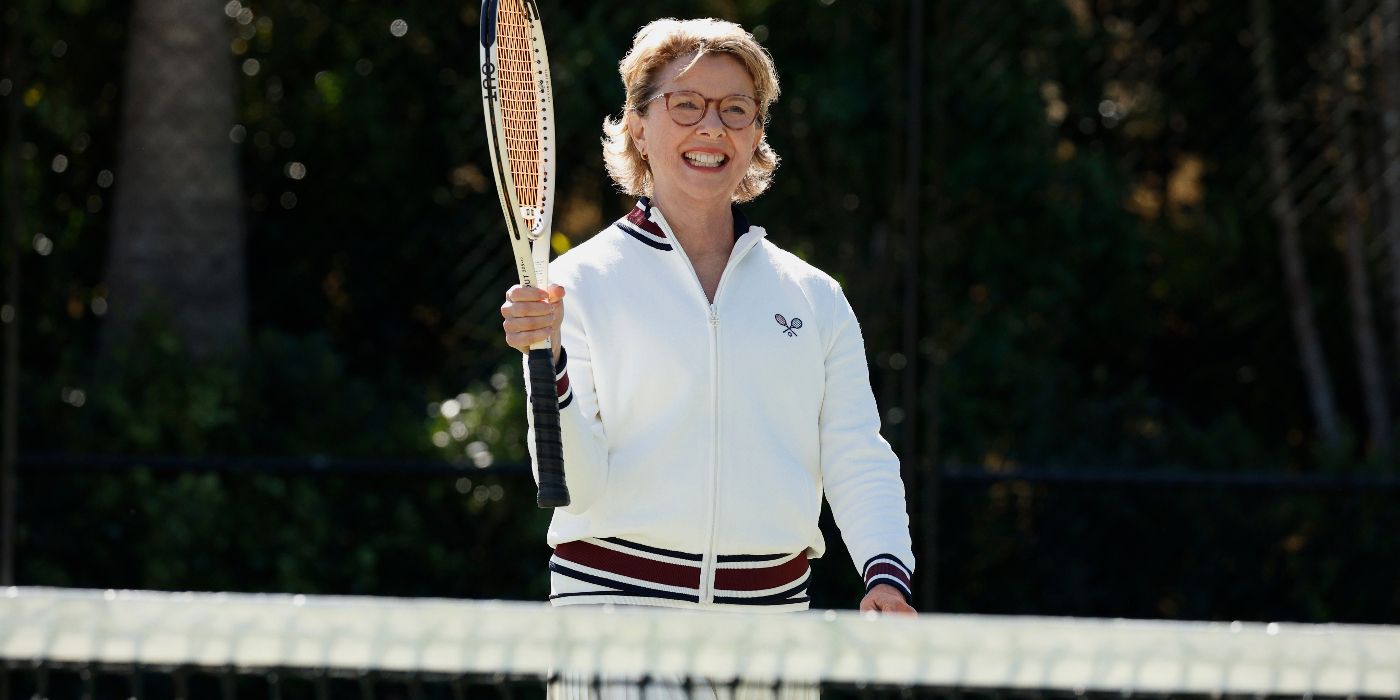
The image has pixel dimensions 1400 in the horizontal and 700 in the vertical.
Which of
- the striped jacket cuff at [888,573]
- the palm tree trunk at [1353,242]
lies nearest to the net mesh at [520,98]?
the striped jacket cuff at [888,573]

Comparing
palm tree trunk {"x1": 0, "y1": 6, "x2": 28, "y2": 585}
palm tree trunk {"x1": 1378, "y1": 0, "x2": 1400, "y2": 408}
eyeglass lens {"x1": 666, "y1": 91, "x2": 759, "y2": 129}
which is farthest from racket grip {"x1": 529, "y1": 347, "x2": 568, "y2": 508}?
palm tree trunk {"x1": 1378, "y1": 0, "x2": 1400, "y2": 408}

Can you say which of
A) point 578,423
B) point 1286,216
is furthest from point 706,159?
point 1286,216

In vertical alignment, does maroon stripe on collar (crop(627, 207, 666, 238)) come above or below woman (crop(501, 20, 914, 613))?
above

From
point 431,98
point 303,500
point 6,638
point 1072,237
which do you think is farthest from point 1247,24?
point 6,638

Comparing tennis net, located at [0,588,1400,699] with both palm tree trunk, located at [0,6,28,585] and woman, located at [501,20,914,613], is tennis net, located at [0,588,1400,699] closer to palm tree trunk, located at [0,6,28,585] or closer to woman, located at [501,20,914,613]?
woman, located at [501,20,914,613]

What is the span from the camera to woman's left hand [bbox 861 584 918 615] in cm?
300

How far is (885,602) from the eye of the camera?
118 inches

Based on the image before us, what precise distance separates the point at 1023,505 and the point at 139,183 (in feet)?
10.3

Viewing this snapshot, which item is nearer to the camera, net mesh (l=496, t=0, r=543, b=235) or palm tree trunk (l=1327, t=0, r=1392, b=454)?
net mesh (l=496, t=0, r=543, b=235)

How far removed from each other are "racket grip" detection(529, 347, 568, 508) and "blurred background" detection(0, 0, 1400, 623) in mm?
2792

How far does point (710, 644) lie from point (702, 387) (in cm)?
60

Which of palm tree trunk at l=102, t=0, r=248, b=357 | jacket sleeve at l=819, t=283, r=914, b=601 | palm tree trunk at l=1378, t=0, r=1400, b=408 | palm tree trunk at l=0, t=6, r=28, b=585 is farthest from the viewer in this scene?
palm tree trunk at l=1378, t=0, r=1400, b=408

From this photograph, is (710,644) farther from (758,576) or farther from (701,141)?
(701,141)

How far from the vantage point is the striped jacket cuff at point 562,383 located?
2918 mm
